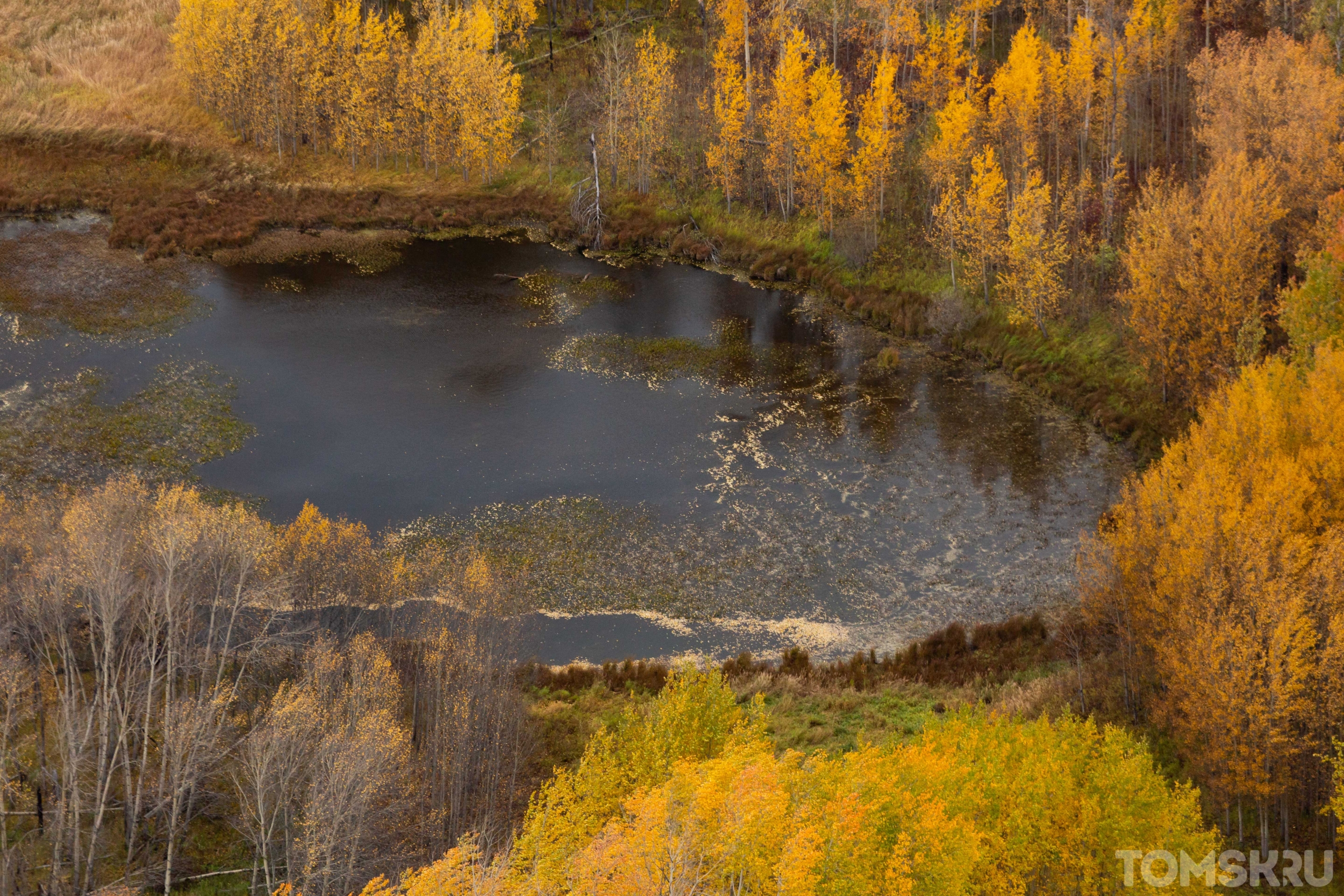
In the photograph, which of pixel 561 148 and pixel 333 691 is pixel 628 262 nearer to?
pixel 561 148

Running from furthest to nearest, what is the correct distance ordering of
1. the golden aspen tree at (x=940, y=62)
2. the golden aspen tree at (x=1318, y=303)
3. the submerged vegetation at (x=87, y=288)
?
the golden aspen tree at (x=940, y=62) → the submerged vegetation at (x=87, y=288) → the golden aspen tree at (x=1318, y=303)

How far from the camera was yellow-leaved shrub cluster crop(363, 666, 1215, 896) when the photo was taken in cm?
2039

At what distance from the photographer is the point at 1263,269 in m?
47.9

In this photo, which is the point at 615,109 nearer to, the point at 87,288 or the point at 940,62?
the point at 940,62

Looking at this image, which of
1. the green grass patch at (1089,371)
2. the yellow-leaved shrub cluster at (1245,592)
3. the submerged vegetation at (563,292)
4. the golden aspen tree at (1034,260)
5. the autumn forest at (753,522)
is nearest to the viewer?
the autumn forest at (753,522)

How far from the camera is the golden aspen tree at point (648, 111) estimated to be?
7944 centimetres

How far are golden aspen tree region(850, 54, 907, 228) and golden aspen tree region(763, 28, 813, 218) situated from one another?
4026mm

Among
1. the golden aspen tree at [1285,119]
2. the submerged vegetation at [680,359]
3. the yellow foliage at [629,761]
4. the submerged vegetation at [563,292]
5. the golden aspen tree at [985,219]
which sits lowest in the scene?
the yellow foliage at [629,761]

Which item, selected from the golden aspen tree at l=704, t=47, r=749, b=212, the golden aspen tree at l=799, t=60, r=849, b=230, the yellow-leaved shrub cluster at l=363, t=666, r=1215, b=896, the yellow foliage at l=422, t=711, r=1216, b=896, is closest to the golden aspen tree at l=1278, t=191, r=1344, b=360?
the yellow-leaved shrub cluster at l=363, t=666, r=1215, b=896

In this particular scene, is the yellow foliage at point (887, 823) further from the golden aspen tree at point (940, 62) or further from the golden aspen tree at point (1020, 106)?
the golden aspen tree at point (940, 62)

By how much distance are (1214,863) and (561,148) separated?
7354 centimetres

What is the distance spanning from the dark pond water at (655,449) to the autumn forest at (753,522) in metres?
1.03

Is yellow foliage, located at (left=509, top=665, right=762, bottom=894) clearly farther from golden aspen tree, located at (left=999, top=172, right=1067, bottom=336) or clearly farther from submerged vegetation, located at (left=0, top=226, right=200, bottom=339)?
submerged vegetation, located at (left=0, top=226, right=200, bottom=339)
